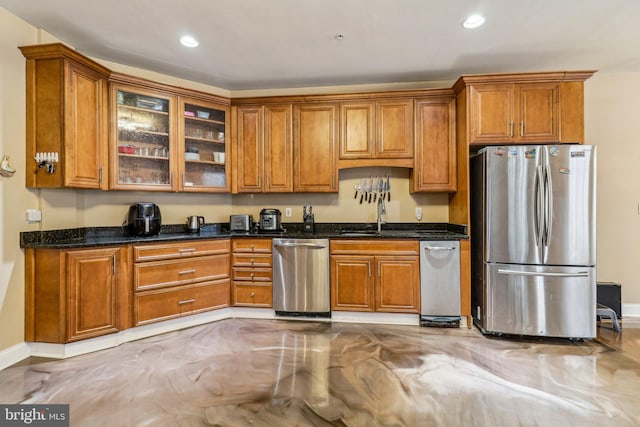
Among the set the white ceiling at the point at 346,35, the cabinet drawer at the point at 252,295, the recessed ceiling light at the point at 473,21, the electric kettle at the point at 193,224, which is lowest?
the cabinet drawer at the point at 252,295

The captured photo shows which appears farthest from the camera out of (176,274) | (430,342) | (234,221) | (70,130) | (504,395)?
(234,221)

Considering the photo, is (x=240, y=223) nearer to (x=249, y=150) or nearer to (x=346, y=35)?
(x=249, y=150)

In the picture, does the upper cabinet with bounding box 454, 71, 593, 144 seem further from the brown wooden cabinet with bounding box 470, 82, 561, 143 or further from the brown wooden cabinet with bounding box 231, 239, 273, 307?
the brown wooden cabinet with bounding box 231, 239, 273, 307

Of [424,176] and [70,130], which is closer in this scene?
[70,130]

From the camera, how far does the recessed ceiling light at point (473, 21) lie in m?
2.60

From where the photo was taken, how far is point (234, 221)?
3.94m

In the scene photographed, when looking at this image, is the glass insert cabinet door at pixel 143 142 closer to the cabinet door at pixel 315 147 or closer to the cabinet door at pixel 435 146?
the cabinet door at pixel 315 147

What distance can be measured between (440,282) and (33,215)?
3.62 meters

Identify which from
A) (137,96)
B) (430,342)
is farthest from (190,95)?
(430,342)

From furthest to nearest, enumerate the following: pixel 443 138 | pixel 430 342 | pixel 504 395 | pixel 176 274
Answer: pixel 443 138
pixel 176 274
pixel 430 342
pixel 504 395

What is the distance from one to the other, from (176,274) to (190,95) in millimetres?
1911

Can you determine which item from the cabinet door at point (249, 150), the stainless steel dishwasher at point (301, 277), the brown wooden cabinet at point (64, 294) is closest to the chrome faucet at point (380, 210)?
the stainless steel dishwasher at point (301, 277)

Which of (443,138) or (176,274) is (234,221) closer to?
(176,274)

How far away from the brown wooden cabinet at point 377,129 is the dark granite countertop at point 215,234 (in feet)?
2.79
